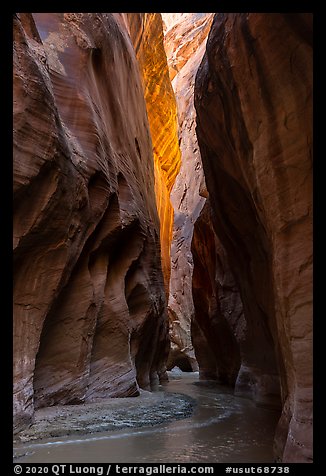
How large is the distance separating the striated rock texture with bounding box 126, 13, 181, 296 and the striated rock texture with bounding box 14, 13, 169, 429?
614cm

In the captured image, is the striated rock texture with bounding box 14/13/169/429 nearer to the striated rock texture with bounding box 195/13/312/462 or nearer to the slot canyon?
the slot canyon

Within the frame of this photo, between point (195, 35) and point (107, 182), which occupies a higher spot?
point (195, 35)

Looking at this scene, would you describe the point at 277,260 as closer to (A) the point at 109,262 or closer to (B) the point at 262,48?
(B) the point at 262,48

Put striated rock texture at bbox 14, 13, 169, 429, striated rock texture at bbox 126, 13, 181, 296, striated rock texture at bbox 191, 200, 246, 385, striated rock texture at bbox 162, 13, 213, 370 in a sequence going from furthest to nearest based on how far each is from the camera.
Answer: striated rock texture at bbox 162, 13, 213, 370 < striated rock texture at bbox 126, 13, 181, 296 < striated rock texture at bbox 191, 200, 246, 385 < striated rock texture at bbox 14, 13, 169, 429

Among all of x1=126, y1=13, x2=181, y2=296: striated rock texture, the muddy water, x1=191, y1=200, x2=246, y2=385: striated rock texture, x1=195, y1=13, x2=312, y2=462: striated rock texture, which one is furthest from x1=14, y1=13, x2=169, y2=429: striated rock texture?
x1=126, y1=13, x2=181, y2=296: striated rock texture

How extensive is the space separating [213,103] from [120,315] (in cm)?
465

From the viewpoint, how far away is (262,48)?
188 inches

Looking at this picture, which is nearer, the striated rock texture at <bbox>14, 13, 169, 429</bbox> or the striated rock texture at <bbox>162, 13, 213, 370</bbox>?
the striated rock texture at <bbox>14, 13, 169, 429</bbox>

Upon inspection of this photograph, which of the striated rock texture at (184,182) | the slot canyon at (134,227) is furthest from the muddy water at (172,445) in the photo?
the striated rock texture at (184,182)

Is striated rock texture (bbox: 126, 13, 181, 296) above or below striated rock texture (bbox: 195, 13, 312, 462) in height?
above

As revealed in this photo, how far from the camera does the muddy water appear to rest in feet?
13.7

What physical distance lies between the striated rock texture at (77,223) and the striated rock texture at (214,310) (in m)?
2.18

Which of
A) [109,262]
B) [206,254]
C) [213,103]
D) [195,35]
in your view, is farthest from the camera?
[195,35]
